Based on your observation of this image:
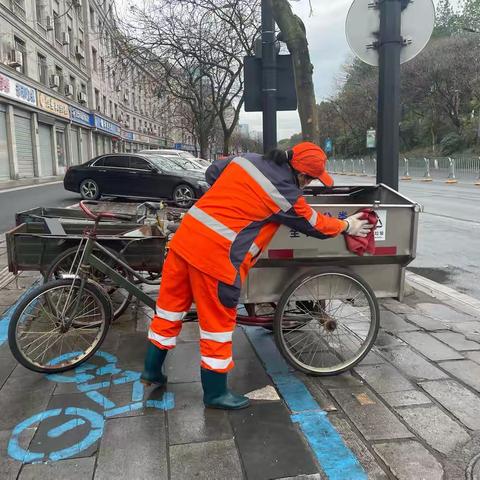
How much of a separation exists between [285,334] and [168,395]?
3.18 feet

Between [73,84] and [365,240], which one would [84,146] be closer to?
[73,84]

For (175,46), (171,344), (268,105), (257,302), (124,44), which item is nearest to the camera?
(171,344)

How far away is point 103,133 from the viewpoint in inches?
1813

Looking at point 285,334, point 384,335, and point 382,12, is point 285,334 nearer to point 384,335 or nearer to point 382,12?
point 384,335

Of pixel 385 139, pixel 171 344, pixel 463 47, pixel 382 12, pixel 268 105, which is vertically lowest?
pixel 171 344

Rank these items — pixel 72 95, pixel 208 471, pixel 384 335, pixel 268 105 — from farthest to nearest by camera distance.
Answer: pixel 72 95
pixel 268 105
pixel 384 335
pixel 208 471

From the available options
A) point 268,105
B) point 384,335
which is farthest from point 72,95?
point 384,335

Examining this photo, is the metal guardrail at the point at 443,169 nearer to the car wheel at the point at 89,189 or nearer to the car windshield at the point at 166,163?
the car windshield at the point at 166,163

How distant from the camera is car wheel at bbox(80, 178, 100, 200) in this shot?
50.2 ft

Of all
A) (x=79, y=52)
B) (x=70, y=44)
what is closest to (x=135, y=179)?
(x=70, y=44)

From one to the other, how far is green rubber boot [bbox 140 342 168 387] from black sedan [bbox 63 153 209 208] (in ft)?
35.3

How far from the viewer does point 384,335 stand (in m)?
4.36

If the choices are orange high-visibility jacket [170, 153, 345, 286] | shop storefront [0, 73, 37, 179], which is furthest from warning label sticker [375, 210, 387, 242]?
shop storefront [0, 73, 37, 179]

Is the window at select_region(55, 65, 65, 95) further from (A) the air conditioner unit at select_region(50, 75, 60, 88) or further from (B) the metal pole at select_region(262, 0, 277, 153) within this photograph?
(B) the metal pole at select_region(262, 0, 277, 153)
